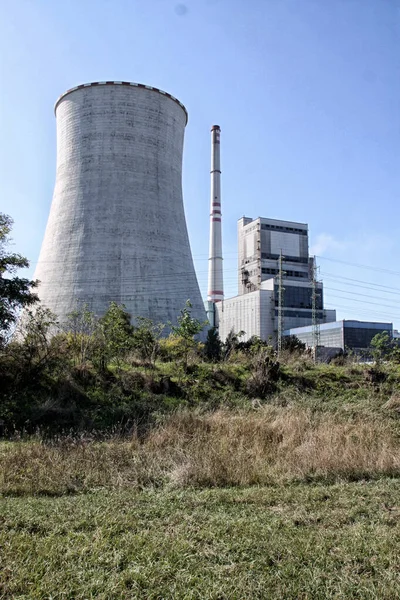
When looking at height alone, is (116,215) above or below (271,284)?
below

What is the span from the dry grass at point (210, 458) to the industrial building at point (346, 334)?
29.7 m

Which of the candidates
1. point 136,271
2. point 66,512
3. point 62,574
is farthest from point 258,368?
point 136,271

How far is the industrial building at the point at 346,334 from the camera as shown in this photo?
117 feet

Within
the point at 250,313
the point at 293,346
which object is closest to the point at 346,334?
the point at 250,313

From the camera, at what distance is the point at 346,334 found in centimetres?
3550

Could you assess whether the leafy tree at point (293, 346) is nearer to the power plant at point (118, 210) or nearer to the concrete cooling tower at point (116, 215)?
the power plant at point (118, 210)

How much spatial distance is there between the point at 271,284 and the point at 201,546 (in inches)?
1554

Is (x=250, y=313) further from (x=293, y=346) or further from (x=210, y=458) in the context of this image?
(x=210, y=458)

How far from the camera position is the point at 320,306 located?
1725 inches

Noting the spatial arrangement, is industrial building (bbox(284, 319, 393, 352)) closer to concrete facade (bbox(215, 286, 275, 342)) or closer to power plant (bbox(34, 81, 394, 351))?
concrete facade (bbox(215, 286, 275, 342))

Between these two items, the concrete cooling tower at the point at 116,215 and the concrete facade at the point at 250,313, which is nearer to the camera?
the concrete cooling tower at the point at 116,215

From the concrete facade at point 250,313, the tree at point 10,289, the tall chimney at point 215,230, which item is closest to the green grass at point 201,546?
the tree at point 10,289

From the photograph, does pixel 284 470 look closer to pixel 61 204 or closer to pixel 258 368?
pixel 258 368

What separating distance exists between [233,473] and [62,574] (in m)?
2.22
